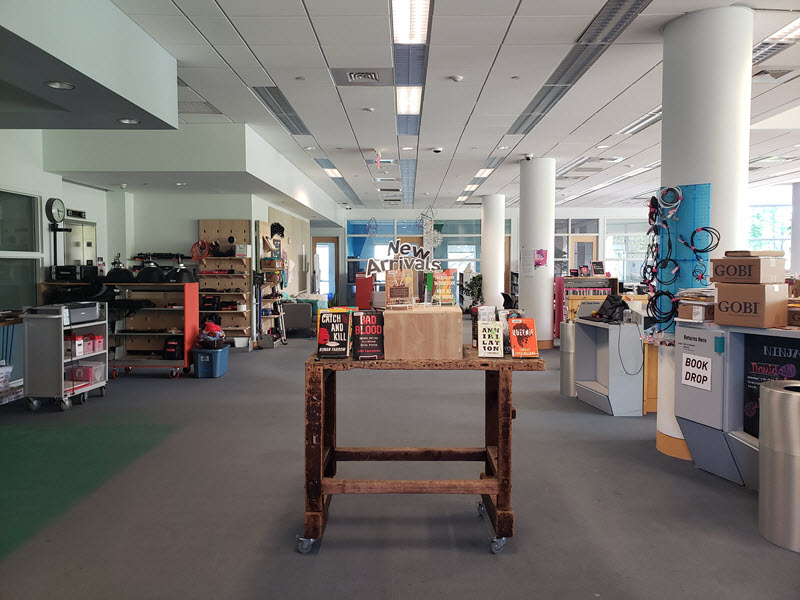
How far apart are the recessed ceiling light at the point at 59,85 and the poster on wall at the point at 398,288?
10.6 feet

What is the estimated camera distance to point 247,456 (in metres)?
4.33

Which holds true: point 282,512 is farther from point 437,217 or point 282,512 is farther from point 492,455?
point 437,217

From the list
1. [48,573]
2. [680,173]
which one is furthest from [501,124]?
[48,573]

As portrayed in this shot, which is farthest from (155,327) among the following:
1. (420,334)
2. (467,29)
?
(420,334)

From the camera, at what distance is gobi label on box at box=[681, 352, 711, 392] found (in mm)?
3744

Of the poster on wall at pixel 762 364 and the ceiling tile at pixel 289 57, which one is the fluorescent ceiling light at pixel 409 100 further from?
the poster on wall at pixel 762 364

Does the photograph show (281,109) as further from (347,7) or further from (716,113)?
(716,113)

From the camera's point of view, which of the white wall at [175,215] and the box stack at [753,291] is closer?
the box stack at [753,291]

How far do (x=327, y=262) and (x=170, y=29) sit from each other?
14756mm

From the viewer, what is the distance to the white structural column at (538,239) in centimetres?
1001

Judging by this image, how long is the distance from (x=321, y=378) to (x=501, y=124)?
6145mm

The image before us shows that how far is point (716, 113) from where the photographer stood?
4223 mm

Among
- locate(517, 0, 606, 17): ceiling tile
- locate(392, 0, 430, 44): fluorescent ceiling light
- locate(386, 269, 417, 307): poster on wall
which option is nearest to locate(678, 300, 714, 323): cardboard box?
locate(386, 269, 417, 307): poster on wall

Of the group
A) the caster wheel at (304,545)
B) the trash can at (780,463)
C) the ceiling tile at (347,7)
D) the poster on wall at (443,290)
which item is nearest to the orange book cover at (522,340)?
the poster on wall at (443,290)
